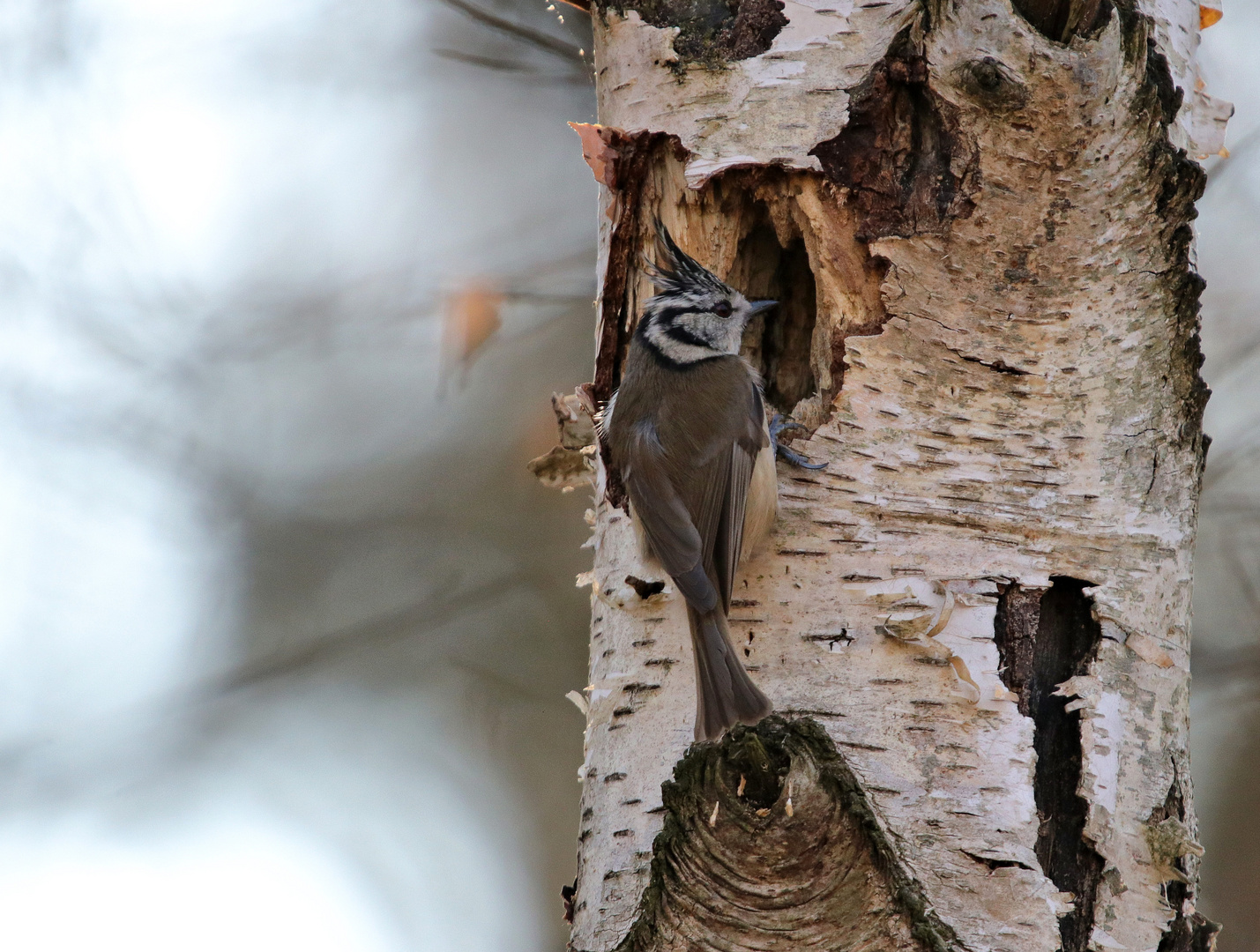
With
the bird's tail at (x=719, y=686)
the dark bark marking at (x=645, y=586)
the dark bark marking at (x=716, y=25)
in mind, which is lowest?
the bird's tail at (x=719, y=686)

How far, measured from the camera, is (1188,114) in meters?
2.41

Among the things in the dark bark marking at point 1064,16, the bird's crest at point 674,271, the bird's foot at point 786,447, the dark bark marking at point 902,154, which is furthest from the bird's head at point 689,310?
the dark bark marking at point 1064,16

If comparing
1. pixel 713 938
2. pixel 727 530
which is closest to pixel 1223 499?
pixel 727 530

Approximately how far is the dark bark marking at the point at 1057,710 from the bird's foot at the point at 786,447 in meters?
0.45

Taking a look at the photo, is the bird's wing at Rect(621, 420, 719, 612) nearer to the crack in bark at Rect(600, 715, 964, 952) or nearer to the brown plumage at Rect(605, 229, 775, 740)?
the brown plumage at Rect(605, 229, 775, 740)

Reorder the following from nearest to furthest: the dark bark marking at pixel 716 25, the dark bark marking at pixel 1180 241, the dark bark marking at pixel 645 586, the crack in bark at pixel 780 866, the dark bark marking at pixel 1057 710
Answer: the crack in bark at pixel 780 866
the dark bark marking at pixel 1057 710
the dark bark marking at pixel 1180 241
the dark bark marking at pixel 645 586
the dark bark marking at pixel 716 25

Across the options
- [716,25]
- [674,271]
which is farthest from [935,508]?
[716,25]

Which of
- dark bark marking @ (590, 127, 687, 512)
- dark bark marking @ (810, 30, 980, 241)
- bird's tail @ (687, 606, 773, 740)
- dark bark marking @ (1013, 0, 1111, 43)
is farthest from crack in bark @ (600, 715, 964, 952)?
dark bark marking @ (1013, 0, 1111, 43)

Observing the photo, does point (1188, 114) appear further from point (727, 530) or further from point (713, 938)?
point (713, 938)

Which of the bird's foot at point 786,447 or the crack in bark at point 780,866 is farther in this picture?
the bird's foot at point 786,447

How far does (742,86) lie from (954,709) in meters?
1.41

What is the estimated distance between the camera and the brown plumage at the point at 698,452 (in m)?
2.22

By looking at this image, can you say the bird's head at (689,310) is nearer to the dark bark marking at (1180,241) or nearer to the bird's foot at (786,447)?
the bird's foot at (786,447)

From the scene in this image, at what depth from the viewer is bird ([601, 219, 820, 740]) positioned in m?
2.25
